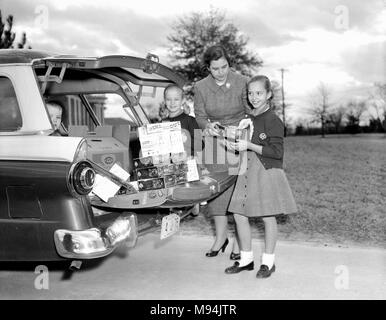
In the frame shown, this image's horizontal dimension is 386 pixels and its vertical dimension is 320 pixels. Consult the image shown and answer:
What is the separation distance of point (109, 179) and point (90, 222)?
40cm

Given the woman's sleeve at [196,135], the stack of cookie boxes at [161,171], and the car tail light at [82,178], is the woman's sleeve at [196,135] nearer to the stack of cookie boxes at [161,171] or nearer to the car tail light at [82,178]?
the stack of cookie boxes at [161,171]

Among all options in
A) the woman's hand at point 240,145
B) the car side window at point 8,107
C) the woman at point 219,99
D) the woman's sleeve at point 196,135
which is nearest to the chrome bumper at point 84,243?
the car side window at point 8,107

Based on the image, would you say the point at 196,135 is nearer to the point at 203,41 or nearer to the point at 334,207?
the point at 334,207

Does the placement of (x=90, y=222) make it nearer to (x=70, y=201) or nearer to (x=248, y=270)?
(x=70, y=201)

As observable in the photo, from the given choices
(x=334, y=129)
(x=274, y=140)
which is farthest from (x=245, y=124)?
(x=334, y=129)

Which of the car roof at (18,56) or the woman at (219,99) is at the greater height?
the car roof at (18,56)

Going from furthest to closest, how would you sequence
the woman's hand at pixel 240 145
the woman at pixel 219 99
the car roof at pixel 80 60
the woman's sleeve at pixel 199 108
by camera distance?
the woman's sleeve at pixel 199 108
the woman at pixel 219 99
the woman's hand at pixel 240 145
the car roof at pixel 80 60

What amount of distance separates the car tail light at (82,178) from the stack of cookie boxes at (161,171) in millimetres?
540

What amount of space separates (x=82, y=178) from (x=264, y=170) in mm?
1766

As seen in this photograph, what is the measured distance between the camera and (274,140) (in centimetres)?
462

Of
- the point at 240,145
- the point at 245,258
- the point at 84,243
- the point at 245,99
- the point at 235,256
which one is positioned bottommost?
the point at 235,256

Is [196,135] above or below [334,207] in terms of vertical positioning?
above

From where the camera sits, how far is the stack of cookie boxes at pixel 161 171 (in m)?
4.12
